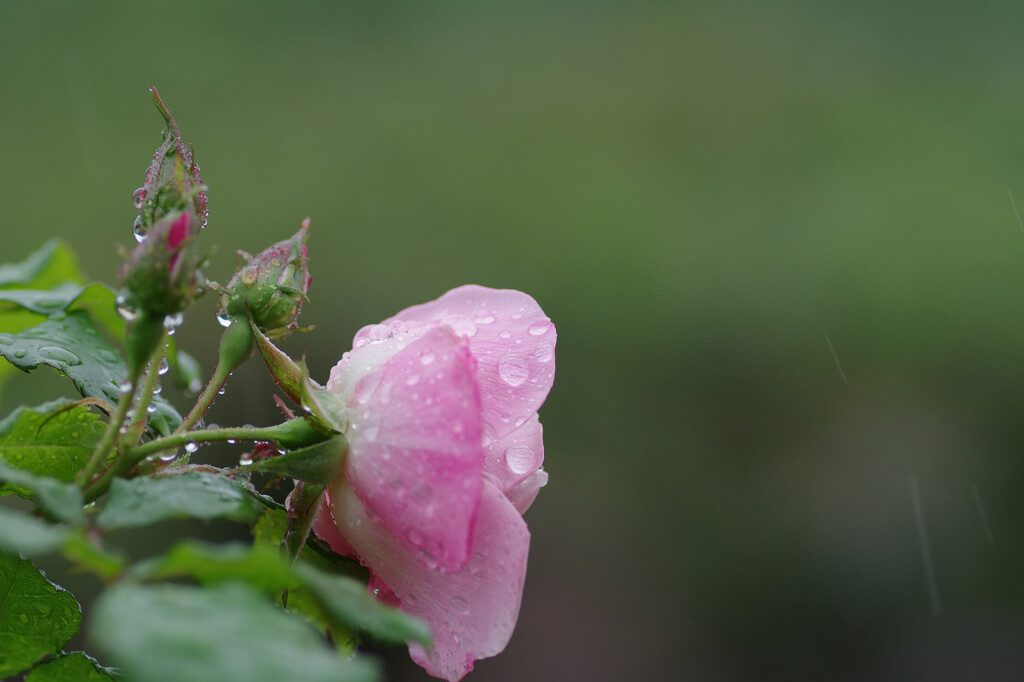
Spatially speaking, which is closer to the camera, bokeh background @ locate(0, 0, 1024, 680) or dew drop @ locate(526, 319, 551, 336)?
dew drop @ locate(526, 319, 551, 336)

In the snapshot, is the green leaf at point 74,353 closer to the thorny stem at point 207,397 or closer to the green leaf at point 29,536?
the thorny stem at point 207,397

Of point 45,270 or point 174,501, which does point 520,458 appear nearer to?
point 174,501

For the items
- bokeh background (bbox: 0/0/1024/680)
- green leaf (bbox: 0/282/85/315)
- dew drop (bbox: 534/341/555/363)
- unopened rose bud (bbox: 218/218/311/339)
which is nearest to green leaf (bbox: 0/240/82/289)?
green leaf (bbox: 0/282/85/315)

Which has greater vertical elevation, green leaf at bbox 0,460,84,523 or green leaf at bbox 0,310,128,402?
green leaf at bbox 0,460,84,523

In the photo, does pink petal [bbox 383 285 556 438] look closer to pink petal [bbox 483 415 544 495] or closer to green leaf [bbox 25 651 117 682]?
pink petal [bbox 483 415 544 495]

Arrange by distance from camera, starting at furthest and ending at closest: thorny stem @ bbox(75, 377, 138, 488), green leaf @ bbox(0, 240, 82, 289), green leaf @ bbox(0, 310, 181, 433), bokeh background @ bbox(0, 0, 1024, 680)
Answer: bokeh background @ bbox(0, 0, 1024, 680) → green leaf @ bbox(0, 240, 82, 289) → green leaf @ bbox(0, 310, 181, 433) → thorny stem @ bbox(75, 377, 138, 488)

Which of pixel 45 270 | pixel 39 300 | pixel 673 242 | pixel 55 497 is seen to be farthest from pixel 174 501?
pixel 673 242
